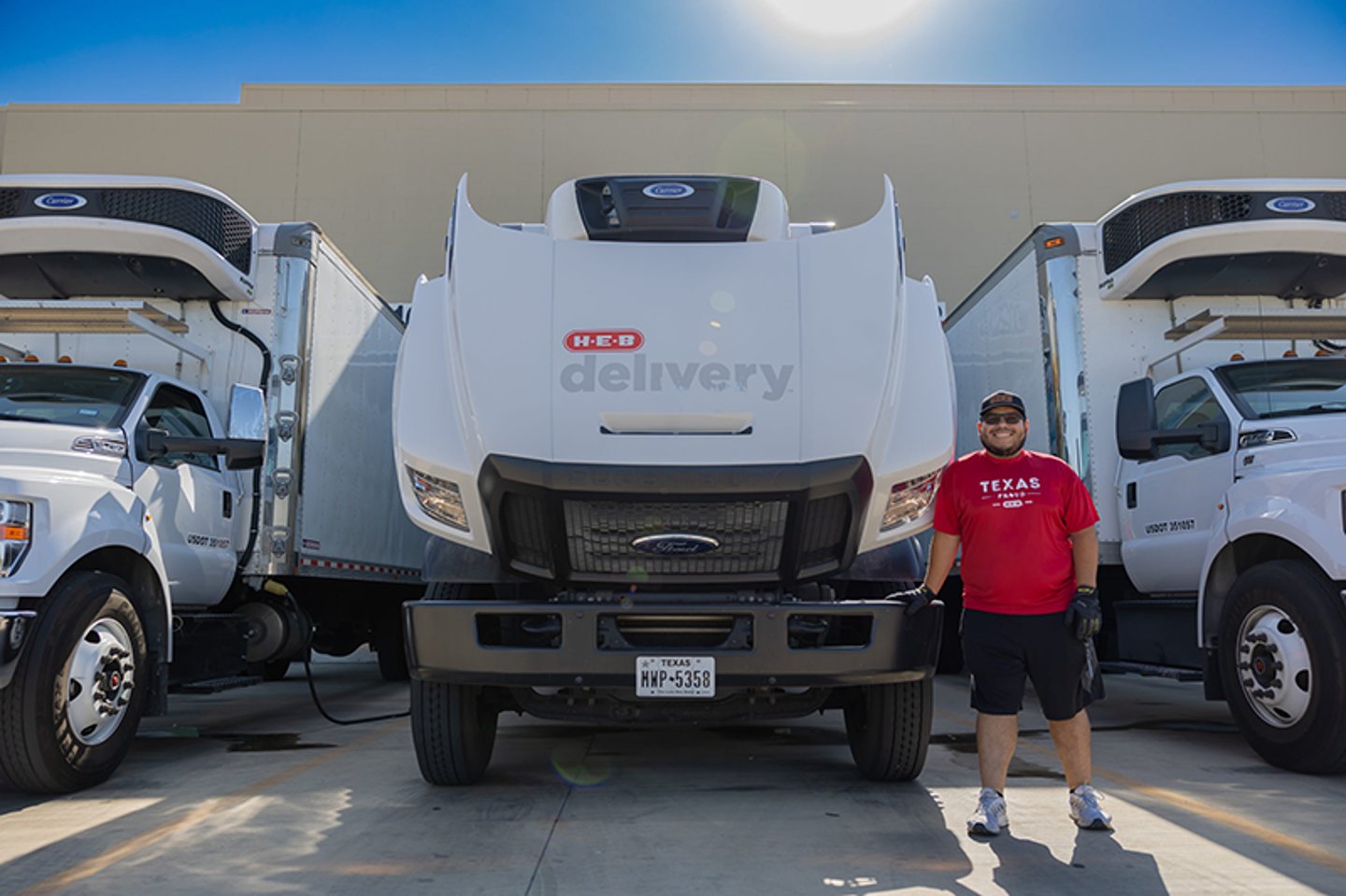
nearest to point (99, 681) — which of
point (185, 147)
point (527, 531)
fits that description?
point (527, 531)

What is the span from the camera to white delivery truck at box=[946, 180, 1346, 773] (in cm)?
491

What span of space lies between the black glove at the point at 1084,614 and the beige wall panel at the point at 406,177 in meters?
16.4

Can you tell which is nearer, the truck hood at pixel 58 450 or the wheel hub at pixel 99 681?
the wheel hub at pixel 99 681

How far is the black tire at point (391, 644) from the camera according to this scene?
10.1m

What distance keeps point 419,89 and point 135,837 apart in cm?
1841

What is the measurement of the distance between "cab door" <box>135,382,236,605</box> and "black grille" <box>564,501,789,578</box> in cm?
265

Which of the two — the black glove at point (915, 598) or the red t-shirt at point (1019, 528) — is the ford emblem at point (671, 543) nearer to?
the black glove at point (915, 598)

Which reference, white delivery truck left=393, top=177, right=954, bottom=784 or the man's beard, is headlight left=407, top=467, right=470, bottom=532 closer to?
white delivery truck left=393, top=177, right=954, bottom=784

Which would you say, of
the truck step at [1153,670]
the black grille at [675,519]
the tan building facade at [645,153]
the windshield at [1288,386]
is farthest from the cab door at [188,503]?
the tan building facade at [645,153]

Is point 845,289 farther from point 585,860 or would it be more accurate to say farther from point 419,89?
point 419,89

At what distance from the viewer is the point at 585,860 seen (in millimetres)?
3480

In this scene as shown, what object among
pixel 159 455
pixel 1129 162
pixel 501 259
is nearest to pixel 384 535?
pixel 159 455

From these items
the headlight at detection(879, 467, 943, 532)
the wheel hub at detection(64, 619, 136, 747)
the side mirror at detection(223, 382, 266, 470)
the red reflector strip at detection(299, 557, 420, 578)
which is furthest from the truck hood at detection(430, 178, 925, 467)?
the red reflector strip at detection(299, 557, 420, 578)

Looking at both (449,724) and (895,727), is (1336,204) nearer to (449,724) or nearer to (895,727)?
(895,727)
